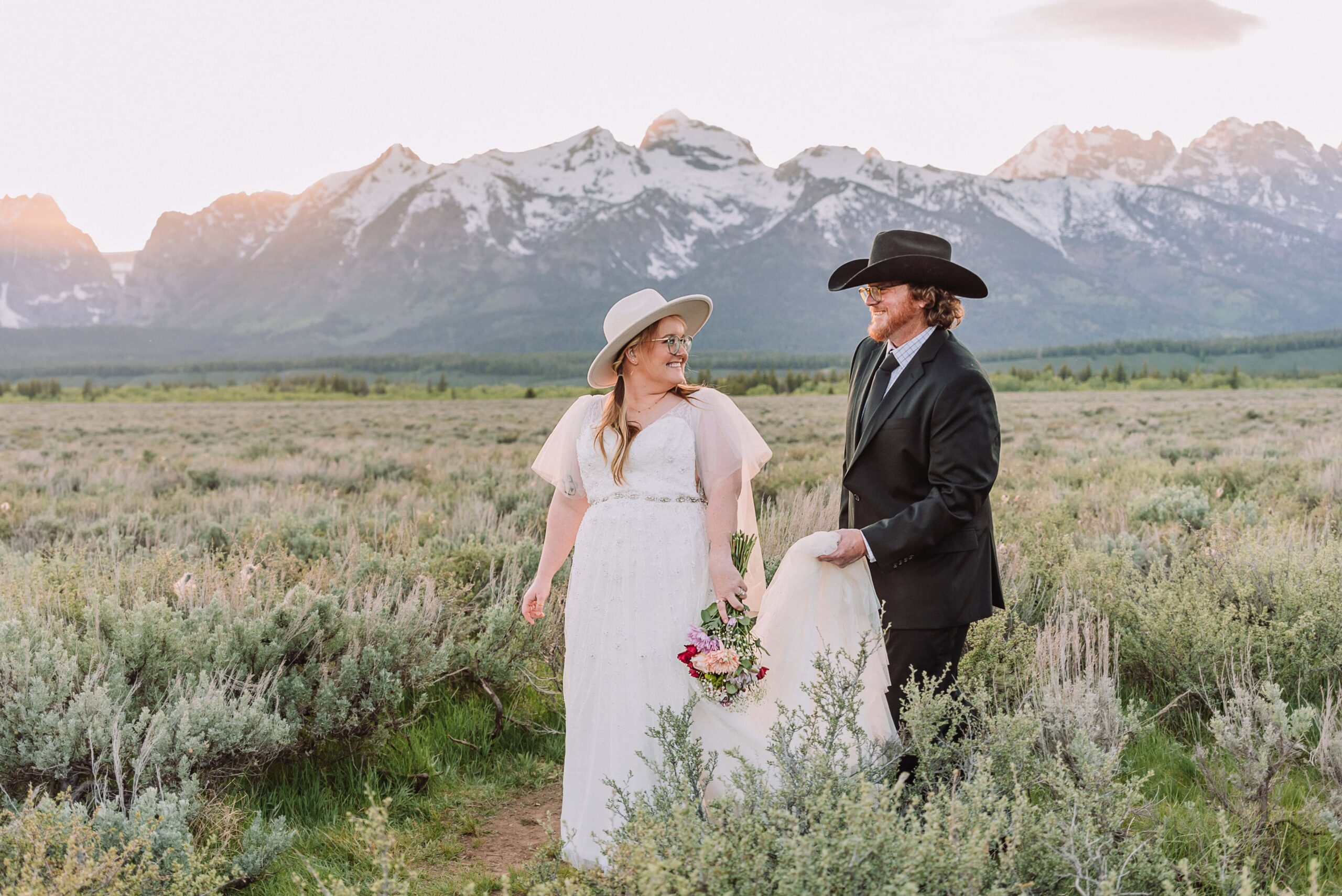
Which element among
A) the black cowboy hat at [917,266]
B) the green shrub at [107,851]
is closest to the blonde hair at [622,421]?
the black cowboy hat at [917,266]

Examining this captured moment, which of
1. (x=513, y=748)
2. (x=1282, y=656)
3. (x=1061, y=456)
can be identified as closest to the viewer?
(x=1282, y=656)

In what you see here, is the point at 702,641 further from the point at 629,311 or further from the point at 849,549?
the point at 629,311

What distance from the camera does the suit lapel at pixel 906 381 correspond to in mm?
3281

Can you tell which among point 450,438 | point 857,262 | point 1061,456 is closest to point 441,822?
point 857,262

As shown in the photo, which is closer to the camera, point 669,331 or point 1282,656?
point 669,331

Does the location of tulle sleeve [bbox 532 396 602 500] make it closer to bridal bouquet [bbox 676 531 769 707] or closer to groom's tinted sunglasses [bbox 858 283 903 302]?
bridal bouquet [bbox 676 531 769 707]

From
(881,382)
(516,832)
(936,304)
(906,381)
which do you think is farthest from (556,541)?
(936,304)

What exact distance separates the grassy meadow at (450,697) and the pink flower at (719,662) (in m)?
0.74

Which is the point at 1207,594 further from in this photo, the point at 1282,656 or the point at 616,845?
the point at 616,845

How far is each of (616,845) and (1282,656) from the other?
12.0 ft

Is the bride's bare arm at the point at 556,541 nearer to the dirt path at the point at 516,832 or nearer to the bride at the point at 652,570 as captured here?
the bride at the point at 652,570

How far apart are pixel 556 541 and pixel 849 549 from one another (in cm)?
141

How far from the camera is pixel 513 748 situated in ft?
16.0

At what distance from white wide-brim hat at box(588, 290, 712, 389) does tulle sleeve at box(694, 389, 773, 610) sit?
0.32 metres
